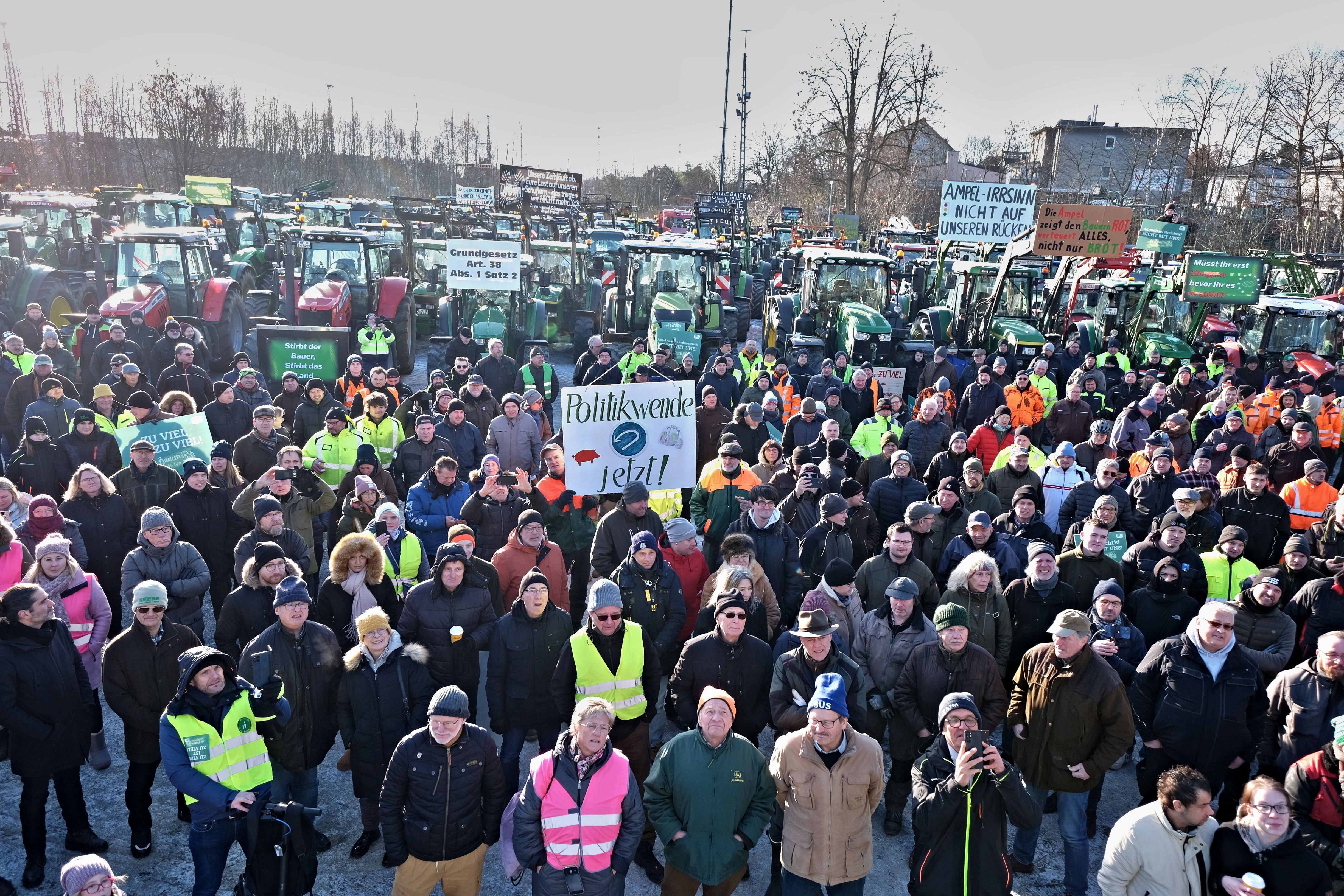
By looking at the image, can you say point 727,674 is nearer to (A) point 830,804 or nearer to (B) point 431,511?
(A) point 830,804

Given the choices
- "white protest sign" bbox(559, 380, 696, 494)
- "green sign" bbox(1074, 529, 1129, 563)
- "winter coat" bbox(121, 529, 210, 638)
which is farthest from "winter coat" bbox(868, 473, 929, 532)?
"winter coat" bbox(121, 529, 210, 638)

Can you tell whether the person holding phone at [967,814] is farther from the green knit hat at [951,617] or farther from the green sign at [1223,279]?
the green sign at [1223,279]

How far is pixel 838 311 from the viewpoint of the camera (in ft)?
50.7

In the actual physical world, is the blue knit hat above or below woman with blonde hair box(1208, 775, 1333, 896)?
above

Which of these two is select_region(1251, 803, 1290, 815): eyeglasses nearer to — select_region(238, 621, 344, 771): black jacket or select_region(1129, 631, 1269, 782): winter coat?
select_region(1129, 631, 1269, 782): winter coat

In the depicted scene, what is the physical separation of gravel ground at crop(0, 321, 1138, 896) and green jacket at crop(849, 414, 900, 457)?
3.84 metres

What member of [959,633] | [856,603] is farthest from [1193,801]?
[856,603]

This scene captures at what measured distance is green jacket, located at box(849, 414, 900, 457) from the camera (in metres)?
8.46

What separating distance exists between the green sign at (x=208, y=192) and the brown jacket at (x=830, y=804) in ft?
87.0

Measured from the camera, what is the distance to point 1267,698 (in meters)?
4.39

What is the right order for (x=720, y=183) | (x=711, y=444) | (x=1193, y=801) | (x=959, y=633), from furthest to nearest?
(x=720, y=183), (x=711, y=444), (x=959, y=633), (x=1193, y=801)

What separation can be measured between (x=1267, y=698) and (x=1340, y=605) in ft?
4.31

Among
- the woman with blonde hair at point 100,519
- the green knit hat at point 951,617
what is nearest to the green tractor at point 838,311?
the green knit hat at point 951,617

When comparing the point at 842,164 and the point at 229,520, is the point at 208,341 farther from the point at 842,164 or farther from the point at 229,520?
the point at 842,164
